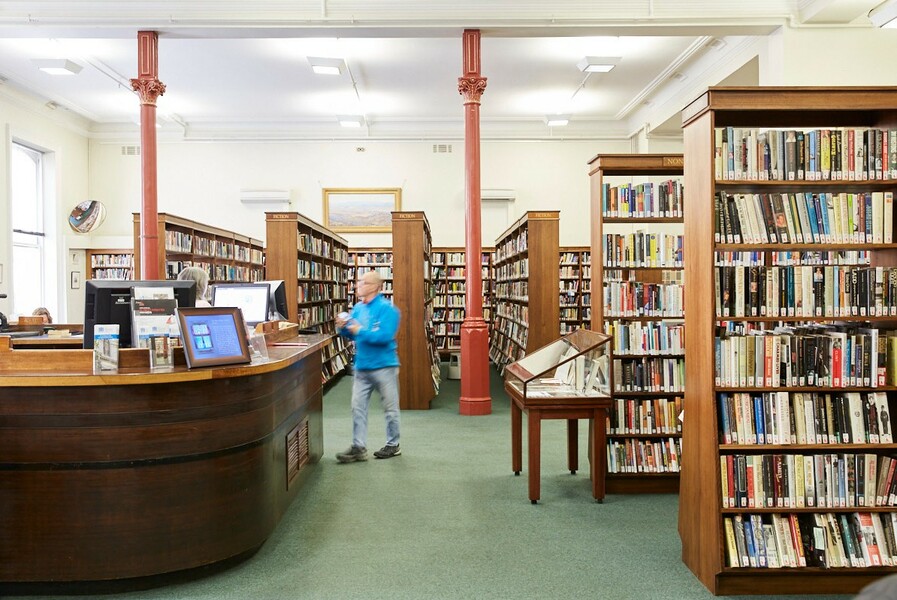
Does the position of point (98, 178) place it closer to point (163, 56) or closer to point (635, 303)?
point (163, 56)

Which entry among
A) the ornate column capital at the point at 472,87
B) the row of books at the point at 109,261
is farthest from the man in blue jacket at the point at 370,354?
the row of books at the point at 109,261

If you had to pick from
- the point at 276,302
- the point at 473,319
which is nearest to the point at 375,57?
the point at 473,319

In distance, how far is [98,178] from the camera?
13.7 m

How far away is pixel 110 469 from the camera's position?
314 cm

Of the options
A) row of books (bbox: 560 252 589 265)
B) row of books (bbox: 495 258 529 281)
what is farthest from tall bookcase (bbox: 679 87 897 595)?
row of books (bbox: 560 252 589 265)

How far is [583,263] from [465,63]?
6020 mm

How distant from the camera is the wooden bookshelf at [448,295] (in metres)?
13.6

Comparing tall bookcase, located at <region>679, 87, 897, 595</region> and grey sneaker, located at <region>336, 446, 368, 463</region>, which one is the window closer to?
grey sneaker, located at <region>336, 446, 368, 463</region>

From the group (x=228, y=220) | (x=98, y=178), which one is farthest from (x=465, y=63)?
(x=98, y=178)

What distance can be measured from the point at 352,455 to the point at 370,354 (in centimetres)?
87

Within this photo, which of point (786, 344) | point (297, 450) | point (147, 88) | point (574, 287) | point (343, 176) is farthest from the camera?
point (343, 176)

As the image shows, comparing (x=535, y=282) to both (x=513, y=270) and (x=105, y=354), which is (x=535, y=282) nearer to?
(x=513, y=270)

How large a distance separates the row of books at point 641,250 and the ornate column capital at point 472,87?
10.9ft

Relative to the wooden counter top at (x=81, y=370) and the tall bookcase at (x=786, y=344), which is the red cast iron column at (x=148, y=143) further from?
the tall bookcase at (x=786, y=344)
